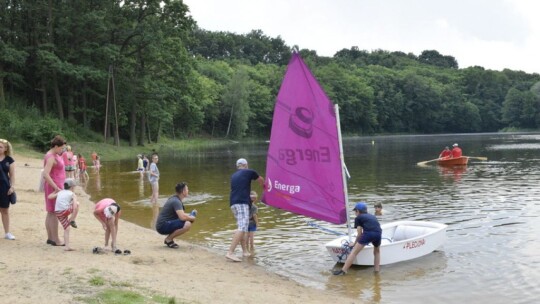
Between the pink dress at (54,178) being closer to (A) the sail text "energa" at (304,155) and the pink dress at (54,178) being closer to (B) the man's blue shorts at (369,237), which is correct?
(A) the sail text "energa" at (304,155)

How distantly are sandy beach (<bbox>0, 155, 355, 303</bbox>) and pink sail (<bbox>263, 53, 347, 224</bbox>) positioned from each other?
1782 mm

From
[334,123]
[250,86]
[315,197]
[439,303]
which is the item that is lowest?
[439,303]

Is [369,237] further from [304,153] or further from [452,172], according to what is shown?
[452,172]

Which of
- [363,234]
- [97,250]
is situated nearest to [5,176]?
[97,250]

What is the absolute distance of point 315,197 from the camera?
37.4 ft

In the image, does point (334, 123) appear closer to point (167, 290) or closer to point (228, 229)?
point (167, 290)

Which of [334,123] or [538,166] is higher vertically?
[334,123]

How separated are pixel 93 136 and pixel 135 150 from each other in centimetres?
442

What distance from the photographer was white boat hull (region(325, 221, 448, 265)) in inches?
444

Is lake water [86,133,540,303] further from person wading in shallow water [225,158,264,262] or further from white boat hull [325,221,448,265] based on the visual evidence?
person wading in shallow water [225,158,264,262]

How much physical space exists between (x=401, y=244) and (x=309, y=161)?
2732mm

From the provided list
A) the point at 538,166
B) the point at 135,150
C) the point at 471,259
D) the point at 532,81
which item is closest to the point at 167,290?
the point at 471,259

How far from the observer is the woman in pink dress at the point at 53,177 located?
9945 mm

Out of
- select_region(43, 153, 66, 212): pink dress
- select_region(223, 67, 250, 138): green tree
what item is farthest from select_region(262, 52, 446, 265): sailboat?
select_region(223, 67, 250, 138): green tree
